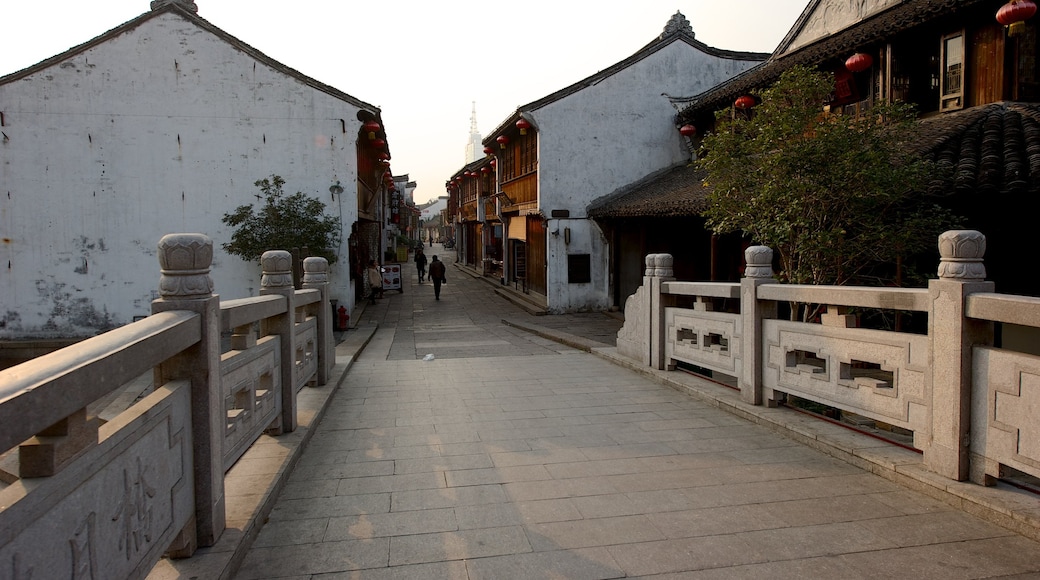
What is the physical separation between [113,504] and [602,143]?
16.6m

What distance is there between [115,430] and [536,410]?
4289 mm

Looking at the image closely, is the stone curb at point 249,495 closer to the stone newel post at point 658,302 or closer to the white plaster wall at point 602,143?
the stone newel post at point 658,302

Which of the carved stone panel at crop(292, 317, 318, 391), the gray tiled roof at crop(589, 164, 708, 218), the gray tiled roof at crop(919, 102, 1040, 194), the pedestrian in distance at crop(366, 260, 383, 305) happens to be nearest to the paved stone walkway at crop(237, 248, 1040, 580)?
the carved stone panel at crop(292, 317, 318, 391)

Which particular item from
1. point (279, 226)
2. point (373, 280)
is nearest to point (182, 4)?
point (279, 226)

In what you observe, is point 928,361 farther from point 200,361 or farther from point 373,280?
point 373,280

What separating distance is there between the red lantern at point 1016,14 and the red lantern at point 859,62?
2.11 m

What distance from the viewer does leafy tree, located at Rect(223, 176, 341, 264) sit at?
14906 millimetres

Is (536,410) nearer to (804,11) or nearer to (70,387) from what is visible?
(70,387)

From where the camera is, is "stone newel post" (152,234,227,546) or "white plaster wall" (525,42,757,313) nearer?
"stone newel post" (152,234,227,546)

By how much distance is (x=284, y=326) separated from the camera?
4934 millimetres

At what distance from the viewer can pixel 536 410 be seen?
6.12 metres

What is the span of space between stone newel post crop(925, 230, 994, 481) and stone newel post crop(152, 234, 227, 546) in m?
3.68

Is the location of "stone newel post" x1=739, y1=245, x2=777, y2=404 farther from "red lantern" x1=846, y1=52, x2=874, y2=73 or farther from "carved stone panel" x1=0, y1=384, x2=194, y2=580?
"red lantern" x1=846, y1=52, x2=874, y2=73

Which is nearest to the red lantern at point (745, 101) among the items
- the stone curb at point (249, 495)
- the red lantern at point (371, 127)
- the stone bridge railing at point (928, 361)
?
the stone bridge railing at point (928, 361)
